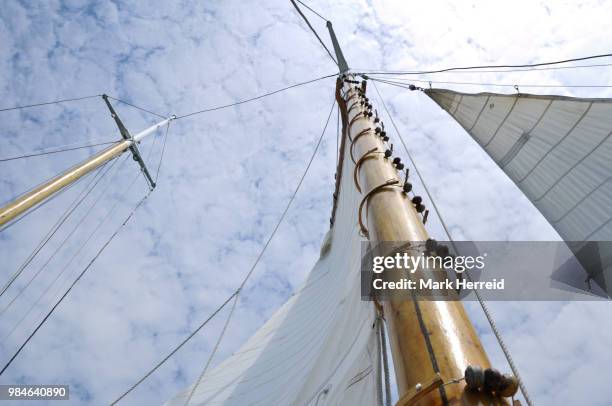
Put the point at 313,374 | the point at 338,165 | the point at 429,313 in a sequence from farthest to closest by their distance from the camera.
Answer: the point at 338,165, the point at 313,374, the point at 429,313

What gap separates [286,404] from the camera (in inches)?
111

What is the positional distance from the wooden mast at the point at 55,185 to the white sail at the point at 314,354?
2776 millimetres

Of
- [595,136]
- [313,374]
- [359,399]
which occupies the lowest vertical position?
[359,399]

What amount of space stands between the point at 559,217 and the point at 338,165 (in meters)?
4.24

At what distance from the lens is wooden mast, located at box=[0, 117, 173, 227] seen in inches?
153

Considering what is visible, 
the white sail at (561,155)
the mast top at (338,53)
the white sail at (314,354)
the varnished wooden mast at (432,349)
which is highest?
the mast top at (338,53)

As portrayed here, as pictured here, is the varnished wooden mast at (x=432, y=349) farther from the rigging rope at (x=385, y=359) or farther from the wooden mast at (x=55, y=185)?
the wooden mast at (x=55, y=185)

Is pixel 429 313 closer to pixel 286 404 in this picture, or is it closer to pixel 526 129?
pixel 286 404

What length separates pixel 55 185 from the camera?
4926 mm

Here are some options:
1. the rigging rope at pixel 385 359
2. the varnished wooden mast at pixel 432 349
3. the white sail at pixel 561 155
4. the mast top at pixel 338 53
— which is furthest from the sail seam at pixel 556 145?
the mast top at pixel 338 53

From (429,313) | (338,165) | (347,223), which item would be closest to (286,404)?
(429,313)

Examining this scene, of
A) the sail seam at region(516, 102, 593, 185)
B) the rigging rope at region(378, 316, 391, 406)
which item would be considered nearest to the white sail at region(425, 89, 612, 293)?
the sail seam at region(516, 102, 593, 185)

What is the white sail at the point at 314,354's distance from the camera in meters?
2.19

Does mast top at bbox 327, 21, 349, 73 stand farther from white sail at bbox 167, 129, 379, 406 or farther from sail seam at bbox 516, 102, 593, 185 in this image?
sail seam at bbox 516, 102, 593, 185
